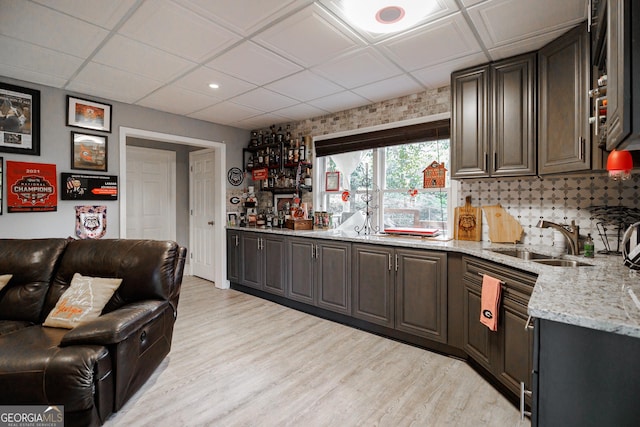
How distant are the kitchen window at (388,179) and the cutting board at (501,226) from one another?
418 mm

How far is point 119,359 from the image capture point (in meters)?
1.78

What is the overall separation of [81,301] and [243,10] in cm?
219

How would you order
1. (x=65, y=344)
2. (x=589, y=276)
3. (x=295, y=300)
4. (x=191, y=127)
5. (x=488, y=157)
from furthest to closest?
(x=191, y=127) → (x=295, y=300) → (x=488, y=157) → (x=65, y=344) → (x=589, y=276)

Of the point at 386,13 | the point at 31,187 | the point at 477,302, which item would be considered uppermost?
the point at 386,13

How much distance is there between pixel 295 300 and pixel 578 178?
3005mm

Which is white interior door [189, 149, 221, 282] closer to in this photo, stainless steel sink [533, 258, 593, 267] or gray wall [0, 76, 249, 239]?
gray wall [0, 76, 249, 239]

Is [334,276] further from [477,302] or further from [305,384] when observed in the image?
[477,302]

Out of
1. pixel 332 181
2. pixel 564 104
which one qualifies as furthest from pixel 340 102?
pixel 564 104

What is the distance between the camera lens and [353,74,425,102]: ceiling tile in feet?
10.1

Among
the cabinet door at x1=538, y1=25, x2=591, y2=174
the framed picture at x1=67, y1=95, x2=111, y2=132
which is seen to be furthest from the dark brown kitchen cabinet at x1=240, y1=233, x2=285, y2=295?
the cabinet door at x1=538, y1=25, x2=591, y2=174

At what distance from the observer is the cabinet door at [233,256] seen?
4594 mm

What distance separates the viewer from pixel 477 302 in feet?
7.78

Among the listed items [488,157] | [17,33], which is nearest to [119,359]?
[17,33]

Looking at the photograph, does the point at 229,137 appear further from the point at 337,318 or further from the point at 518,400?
the point at 518,400
